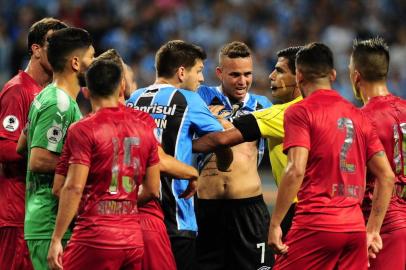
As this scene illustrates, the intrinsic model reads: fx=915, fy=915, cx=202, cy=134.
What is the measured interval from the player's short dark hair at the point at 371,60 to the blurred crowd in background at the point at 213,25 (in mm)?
10497

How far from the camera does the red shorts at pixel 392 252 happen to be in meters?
7.16

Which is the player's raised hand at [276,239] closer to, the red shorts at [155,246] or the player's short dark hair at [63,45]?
the red shorts at [155,246]

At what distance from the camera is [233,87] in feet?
29.0

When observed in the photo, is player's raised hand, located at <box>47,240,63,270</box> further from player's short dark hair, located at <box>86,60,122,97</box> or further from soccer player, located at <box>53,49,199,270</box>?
player's short dark hair, located at <box>86,60,122,97</box>

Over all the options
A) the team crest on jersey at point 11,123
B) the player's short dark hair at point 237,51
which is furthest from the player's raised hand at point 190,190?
the player's short dark hair at point 237,51

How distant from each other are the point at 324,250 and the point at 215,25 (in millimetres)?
12944

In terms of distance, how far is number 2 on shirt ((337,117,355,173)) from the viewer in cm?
639

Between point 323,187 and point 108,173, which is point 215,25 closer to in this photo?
point 323,187

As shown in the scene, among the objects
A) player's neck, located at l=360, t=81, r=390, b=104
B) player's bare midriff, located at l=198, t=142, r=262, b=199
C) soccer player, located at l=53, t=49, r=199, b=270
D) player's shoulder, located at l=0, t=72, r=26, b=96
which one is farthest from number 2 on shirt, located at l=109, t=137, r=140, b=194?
player's bare midriff, located at l=198, t=142, r=262, b=199

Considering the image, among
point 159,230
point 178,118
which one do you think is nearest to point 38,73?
point 178,118

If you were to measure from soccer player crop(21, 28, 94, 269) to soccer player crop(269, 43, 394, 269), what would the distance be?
1.66m

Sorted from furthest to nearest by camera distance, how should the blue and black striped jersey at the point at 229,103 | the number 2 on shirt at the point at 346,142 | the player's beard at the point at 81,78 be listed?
the blue and black striped jersey at the point at 229,103, the player's beard at the point at 81,78, the number 2 on shirt at the point at 346,142

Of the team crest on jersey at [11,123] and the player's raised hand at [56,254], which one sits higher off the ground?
the team crest on jersey at [11,123]

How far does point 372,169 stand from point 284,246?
0.90 m
